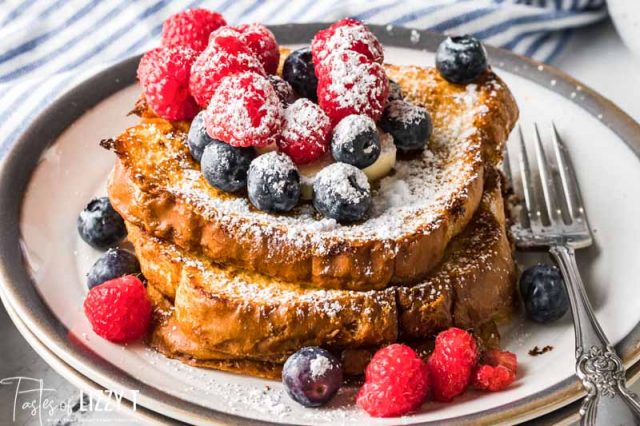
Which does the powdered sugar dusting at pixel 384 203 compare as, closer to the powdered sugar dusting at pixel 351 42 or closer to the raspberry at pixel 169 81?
the raspberry at pixel 169 81

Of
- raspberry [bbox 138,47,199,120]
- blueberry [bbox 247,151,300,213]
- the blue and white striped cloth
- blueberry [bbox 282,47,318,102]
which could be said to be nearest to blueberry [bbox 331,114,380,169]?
blueberry [bbox 247,151,300,213]

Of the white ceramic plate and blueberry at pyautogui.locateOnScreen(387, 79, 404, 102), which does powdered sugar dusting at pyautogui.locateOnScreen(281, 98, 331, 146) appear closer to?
blueberry at pyautogui.locateOnScreen(387, 79, 404, 102)

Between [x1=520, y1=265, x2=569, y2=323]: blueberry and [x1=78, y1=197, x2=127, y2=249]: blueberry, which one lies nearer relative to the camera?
[x1=520, y1=265, x2=569, y2=323]: blueberry

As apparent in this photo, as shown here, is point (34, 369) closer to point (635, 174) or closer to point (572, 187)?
point (572, 187)

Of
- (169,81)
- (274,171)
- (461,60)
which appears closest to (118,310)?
(274,171)

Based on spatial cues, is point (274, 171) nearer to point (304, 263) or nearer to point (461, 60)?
point (304, 263)

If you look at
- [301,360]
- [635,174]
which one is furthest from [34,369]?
[635,174]

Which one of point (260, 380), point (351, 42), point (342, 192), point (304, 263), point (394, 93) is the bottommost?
point (260, 380)

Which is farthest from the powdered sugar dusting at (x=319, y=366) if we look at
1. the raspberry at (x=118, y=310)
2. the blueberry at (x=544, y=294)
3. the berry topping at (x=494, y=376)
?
the blueberry at (x=544, y=294)
